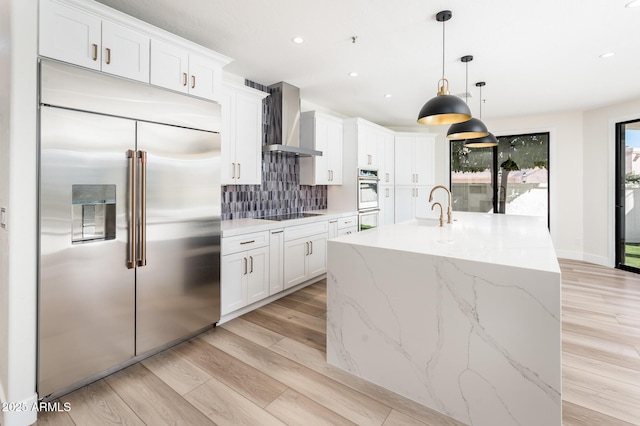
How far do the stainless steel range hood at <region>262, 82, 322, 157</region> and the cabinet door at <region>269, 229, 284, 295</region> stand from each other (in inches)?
45.8

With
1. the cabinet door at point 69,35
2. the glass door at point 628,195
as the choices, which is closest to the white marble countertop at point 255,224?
the cabinet door at point 69,35

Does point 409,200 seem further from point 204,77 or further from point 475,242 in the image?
point 204,77

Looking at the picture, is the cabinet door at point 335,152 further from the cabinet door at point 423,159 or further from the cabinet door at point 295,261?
the cabinet door at point 423,159

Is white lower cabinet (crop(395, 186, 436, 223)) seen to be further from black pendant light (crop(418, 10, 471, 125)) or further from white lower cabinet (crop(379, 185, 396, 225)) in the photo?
black pendant light (crop(418, 10, 471, 125))

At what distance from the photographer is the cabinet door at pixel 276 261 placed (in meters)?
3.44

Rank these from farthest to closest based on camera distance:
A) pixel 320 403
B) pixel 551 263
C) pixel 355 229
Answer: pixel 355 229 → pixel 320 403 → pixel 551 263

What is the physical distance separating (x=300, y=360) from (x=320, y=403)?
483mm

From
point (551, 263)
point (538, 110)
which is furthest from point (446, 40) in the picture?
point (538, 110)

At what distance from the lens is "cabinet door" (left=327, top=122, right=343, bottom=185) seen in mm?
4805

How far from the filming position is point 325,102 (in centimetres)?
498

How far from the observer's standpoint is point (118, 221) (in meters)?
2.11

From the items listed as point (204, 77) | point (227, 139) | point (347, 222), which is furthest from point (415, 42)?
point (347, 222)

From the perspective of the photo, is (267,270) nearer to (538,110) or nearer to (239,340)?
(239,340)

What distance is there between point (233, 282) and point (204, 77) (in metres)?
1.89
